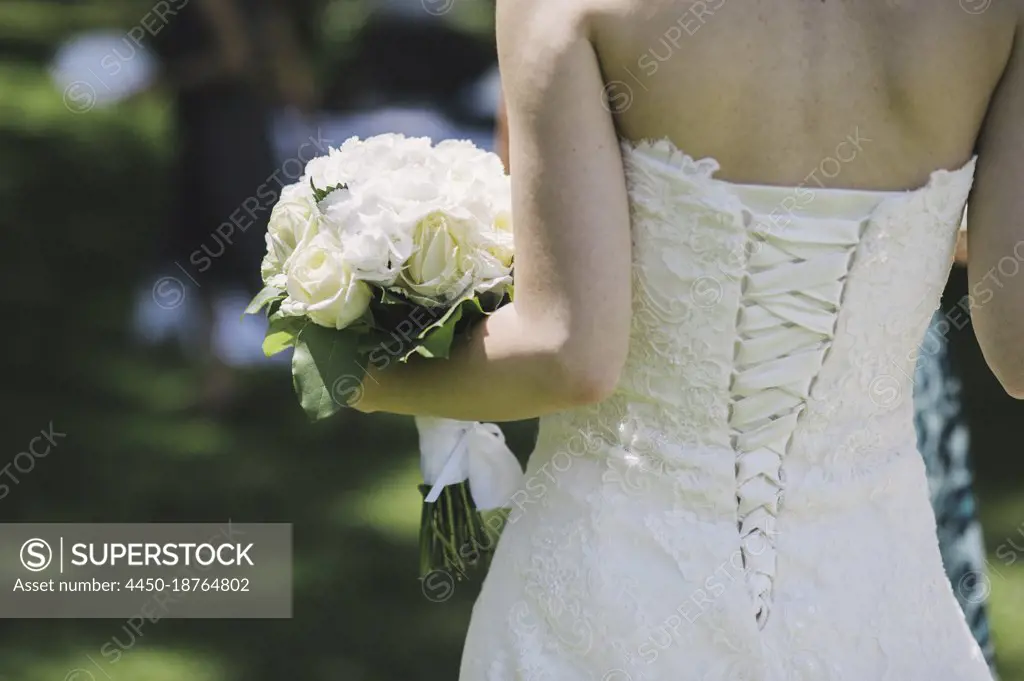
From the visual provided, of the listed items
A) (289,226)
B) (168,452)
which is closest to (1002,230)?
(289,226)

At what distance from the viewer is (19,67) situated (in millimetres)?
10266

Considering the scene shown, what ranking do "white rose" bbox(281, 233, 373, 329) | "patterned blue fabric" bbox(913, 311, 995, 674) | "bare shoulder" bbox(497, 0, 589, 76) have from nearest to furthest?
"bare shoulder" bbox(497, 0, 589, 76) < "white rose" bbox(281, 233, 373, 329) < "patterned blue fabric" bbox(913, 311, 995, 674)

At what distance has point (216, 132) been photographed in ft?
19.2

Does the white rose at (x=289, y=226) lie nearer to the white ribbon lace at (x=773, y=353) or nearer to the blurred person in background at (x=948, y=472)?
the white ribbon lace at (x=773, y=353)

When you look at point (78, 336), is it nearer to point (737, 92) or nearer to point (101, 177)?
point (101, 177)

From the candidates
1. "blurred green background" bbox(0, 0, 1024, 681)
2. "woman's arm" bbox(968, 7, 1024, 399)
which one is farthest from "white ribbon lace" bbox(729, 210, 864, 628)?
"blurred green background" bbox(0, 0, 1024, 681)

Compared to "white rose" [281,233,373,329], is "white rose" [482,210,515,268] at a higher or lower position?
higher

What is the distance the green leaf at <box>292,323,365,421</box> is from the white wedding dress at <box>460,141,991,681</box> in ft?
1.05

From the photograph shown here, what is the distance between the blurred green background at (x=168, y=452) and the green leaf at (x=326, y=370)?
253 centimetres

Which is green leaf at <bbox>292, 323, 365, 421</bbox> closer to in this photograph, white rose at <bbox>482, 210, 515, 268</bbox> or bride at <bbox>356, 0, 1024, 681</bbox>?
bride at <bbox>356, 0, 1024, 681</bbox>

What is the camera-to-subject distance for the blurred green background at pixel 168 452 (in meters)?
4.32

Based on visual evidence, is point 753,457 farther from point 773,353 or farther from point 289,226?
point 289,226

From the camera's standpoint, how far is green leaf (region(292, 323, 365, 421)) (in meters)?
1.77

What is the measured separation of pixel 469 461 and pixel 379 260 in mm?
394
